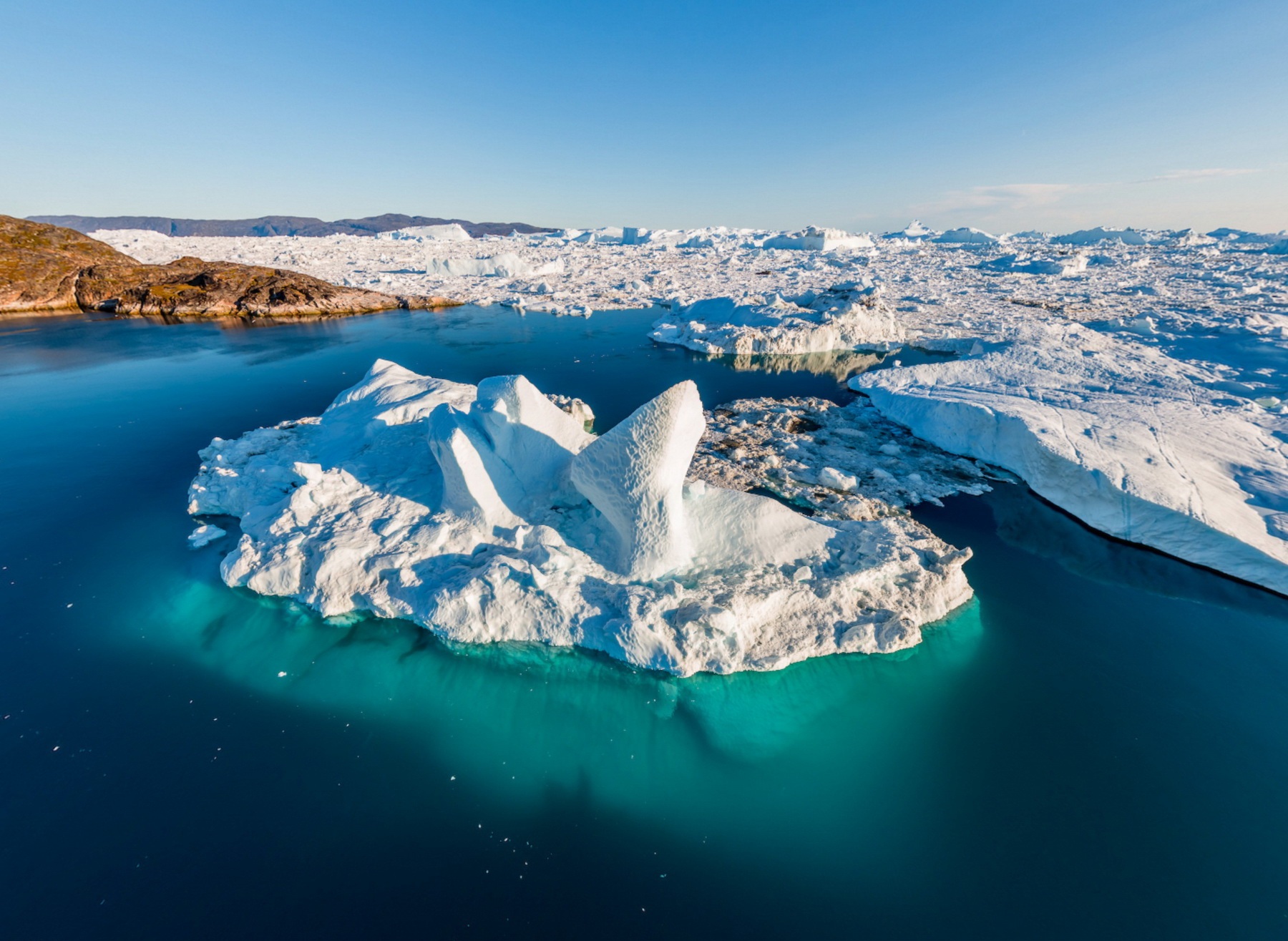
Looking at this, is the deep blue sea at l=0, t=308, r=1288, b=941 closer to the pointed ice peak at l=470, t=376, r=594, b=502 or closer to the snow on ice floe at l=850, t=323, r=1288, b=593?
the snow on ice floe at l=850, t=323, r=1288, b=593

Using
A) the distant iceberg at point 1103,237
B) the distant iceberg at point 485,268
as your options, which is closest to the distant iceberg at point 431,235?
the distant iceberg at point 485,268

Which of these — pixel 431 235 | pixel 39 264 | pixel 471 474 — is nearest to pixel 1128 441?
pixel 471 474

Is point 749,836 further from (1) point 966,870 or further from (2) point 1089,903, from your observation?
(2) point 1089,903

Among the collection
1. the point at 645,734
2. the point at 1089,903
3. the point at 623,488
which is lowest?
the point at 1089,903

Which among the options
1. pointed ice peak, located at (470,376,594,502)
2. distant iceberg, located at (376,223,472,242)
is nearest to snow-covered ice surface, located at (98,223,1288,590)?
pointed ice peak, located at (470,376,594,502)

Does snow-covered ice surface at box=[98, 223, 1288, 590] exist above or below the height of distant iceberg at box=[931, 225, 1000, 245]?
below

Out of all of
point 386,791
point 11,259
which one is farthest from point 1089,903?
point 11,259
